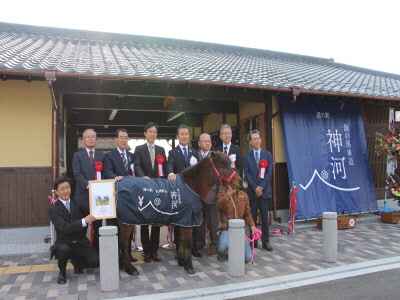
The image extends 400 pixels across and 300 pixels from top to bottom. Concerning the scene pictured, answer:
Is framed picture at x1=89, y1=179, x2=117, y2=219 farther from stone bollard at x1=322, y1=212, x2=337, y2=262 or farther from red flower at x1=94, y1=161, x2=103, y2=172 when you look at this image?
stone bollard at x1=322, y1=212, x2=337, y2=262

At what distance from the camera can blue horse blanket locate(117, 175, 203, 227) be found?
4.16 m

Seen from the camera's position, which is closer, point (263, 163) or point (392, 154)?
point (263, 163)

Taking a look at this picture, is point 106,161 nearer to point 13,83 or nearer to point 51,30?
point 13,83

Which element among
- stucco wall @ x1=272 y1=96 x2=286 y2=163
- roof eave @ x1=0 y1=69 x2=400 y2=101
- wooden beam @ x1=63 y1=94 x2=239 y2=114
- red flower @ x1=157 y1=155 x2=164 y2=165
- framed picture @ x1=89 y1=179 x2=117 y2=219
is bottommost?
framed picture @ x1=89 y1=179 x2=117 y2=219

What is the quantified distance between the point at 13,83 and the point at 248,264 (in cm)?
532

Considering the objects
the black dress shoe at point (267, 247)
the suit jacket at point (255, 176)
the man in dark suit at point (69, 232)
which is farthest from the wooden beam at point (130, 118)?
the man in dark suit at point (69, 232)

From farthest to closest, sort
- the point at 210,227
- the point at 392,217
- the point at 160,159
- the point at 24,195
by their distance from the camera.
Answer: the point at 392,217 < the point at 24,195 < the point at 210,227 < the point at 160,159

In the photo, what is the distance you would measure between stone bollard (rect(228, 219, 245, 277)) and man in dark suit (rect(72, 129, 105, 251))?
2.07 meters

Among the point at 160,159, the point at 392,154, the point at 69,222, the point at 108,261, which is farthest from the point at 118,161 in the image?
the point at 392,154

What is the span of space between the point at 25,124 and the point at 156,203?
3.30 metres

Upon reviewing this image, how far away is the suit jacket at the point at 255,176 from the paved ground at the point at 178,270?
1066 millimetres

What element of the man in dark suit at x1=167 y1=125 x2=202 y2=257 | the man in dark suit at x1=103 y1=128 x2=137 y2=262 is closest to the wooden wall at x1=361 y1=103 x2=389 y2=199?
the man in dark suit at x1=167 y1=125 x2=202 y2=257

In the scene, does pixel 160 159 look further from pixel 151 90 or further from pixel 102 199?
pixel 151 90

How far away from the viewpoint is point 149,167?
4969 millimetres
